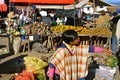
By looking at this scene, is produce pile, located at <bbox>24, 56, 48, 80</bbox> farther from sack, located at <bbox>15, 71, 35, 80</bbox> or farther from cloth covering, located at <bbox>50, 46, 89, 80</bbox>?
cloth covering, located at <bbox>50, 46, 89, 80</bbox>

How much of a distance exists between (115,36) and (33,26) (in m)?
3.90

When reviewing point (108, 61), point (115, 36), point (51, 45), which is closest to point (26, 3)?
point (51, 45)

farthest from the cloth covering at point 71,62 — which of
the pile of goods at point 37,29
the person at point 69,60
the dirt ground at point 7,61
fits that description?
the pile of goods at point 37,29

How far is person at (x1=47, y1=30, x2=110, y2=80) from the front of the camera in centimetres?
501

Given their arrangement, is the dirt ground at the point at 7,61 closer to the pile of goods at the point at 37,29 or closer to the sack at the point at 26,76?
the pile of goods at the point at 37,29

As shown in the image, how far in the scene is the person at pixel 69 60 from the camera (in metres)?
5.01

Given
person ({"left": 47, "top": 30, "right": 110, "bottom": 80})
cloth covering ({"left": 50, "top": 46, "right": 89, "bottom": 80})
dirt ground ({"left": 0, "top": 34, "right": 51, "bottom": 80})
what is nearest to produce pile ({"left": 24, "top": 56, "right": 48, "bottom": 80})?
dirt ground ({"left": 0, "top": 34, "right": 51, "bottom": 80})

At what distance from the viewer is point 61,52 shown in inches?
199

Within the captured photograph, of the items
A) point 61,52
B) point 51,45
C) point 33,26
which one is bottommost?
point 51,45

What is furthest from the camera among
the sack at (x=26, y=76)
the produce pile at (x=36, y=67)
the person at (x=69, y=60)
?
the produce pile at (x=36, y=67)

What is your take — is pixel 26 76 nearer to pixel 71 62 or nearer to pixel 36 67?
pixel 36 67

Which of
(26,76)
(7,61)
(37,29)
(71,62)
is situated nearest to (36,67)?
(26,76)

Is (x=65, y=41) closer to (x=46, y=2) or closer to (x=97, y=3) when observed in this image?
(x=97, y=3)

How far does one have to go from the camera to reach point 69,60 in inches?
201
